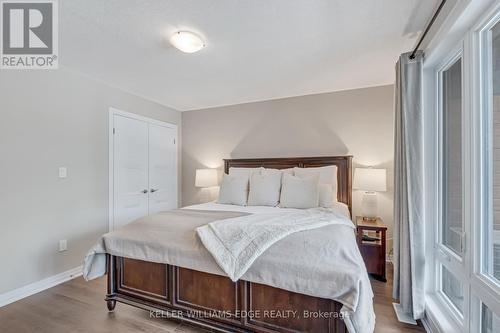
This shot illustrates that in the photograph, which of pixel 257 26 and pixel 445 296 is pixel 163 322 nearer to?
pixel 445 296

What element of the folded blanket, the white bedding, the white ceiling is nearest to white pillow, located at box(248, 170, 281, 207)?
the folded blanket

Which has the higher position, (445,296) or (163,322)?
(445,296)

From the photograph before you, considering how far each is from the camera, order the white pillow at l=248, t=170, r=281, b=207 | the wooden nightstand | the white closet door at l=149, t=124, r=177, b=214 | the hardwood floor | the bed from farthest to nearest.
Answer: the white closet door at l=149, t=124, r=177, b=214 → the white pillow at l=248, t=170, r=281, b=207 → the wooden nightstand → the hardwood floor → the bed

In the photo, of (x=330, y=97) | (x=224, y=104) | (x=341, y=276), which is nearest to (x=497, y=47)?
(x=341, y=276)

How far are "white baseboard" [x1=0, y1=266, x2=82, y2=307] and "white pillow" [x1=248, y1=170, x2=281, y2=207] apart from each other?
2227 mm

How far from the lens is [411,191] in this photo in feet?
6.15

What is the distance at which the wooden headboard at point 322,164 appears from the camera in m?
3.24

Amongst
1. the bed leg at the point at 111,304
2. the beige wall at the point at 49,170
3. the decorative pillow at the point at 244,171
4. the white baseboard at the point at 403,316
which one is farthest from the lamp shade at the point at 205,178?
the white baseboard at the point at 403,316

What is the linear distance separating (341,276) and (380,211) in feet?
7.36

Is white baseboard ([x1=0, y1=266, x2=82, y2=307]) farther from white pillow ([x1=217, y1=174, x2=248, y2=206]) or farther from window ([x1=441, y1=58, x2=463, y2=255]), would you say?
window ([x1=441, y1=58, x2=463, y2=255])

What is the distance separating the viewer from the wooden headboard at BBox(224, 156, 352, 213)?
10.6ft

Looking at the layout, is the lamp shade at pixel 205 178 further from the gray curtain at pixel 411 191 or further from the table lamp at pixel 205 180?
the gray curtain at pixel 411 191

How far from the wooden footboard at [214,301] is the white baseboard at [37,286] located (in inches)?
40.4

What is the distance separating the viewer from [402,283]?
193 centimetres
